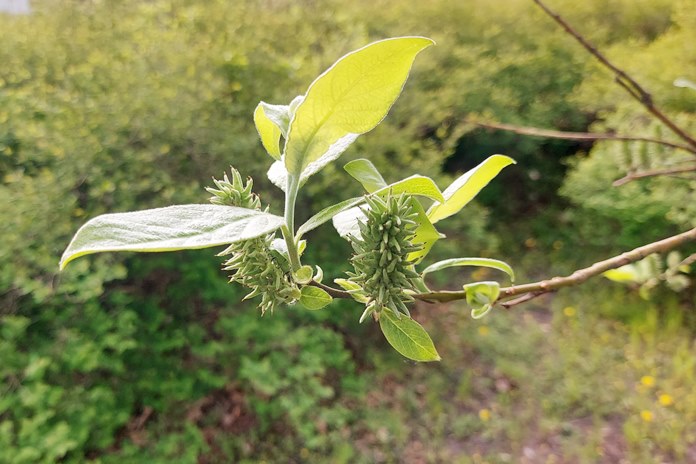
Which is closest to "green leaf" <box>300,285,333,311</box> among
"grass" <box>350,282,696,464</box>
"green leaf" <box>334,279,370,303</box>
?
"green leaf" <box>334,279,370,303</box>

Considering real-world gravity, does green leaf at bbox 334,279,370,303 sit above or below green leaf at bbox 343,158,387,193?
below

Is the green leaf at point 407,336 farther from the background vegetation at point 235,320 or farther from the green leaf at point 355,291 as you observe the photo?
the background vegetation at point 235,320

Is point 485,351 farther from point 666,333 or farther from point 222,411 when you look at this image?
point 222,411

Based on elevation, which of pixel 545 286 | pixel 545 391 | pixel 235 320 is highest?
pixel 545 286

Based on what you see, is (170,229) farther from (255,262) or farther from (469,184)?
(469,184)

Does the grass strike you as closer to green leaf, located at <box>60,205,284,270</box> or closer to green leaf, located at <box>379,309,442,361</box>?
green leaf, located at <box>379,309,442,361</box>

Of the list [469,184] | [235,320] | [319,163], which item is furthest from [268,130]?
[235,320]
